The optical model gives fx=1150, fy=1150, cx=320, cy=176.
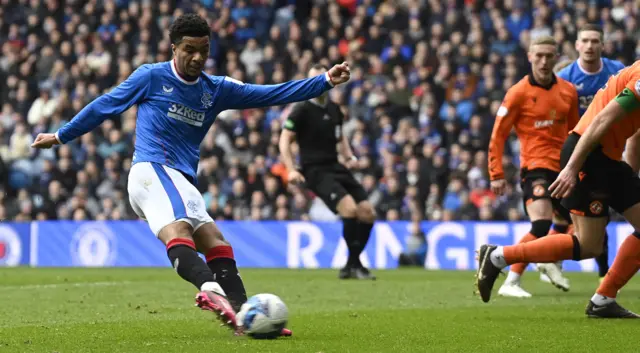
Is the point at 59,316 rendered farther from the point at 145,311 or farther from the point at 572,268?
the point at 572,268

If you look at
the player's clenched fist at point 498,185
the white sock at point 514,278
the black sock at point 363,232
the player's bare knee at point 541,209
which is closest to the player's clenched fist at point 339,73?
the player's clenched fist at point 498,185

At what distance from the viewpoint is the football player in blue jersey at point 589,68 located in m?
11.2

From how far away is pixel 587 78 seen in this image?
37.5ft

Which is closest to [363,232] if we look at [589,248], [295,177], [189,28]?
[295,177]

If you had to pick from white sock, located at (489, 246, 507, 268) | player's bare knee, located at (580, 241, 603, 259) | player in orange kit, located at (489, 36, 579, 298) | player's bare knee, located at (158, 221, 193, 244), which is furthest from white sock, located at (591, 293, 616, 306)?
player's bare knee, located at (158, 221, 193, 244)

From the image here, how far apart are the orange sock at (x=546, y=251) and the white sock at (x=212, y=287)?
8.17ft

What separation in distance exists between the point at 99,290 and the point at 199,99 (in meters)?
4.66

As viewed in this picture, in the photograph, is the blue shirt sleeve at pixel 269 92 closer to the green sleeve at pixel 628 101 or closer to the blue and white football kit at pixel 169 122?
the blue and white football kit at pixel 169 122

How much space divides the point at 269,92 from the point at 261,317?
5.16 feet

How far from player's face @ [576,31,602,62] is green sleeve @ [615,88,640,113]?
3887mm

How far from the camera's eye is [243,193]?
1975 centimetres

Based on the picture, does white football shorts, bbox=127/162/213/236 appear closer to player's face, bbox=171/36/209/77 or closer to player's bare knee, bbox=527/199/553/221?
player's face, bbox=171/36/209/77

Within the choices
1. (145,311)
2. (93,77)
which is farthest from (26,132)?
(145,311)

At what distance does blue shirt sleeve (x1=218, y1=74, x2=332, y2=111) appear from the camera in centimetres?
746
